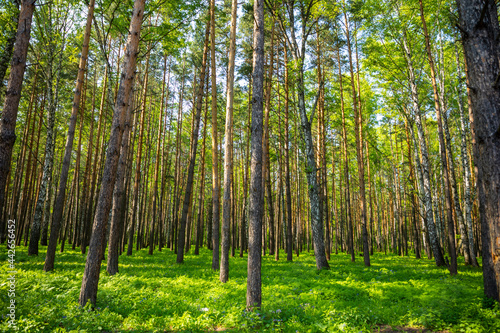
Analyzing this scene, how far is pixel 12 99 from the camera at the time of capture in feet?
16.4

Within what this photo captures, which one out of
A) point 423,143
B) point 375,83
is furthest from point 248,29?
point 423,143

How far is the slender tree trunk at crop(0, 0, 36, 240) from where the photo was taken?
15.8 feet

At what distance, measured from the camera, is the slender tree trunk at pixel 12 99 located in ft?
15.8

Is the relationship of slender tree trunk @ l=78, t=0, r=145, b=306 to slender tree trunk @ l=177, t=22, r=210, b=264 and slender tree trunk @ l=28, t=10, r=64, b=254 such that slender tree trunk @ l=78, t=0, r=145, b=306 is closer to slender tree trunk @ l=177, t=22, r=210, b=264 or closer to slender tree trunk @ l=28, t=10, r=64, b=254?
slender tree trunk @ l=177, t=22, r=210, b=264

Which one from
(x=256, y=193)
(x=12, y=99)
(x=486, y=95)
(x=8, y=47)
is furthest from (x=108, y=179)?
(x=486, y=95)

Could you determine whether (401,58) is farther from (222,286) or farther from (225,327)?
(225,327)

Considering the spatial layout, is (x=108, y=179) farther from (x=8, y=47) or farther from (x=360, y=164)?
(x=360, y=164)

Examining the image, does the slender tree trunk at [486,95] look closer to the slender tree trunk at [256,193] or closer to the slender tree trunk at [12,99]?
the slender tree trunk at [256,193]

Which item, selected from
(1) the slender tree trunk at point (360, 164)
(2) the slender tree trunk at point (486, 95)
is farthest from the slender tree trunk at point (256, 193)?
(1) the slender tree trunk at point (360, 164)

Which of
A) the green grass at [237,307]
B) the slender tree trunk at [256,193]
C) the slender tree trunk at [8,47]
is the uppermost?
the slender tree trunk at [8,47]

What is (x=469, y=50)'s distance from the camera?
3492 millimetres

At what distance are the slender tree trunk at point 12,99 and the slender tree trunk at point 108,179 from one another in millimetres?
1692

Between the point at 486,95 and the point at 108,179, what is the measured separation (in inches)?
271

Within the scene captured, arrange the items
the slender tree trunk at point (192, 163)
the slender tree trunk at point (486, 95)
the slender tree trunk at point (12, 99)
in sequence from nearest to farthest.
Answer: the slender tree trunk at point (486, 95) → the slender tree trunk at point (12, 99) → the slender tree trunk at point (192, 163)
